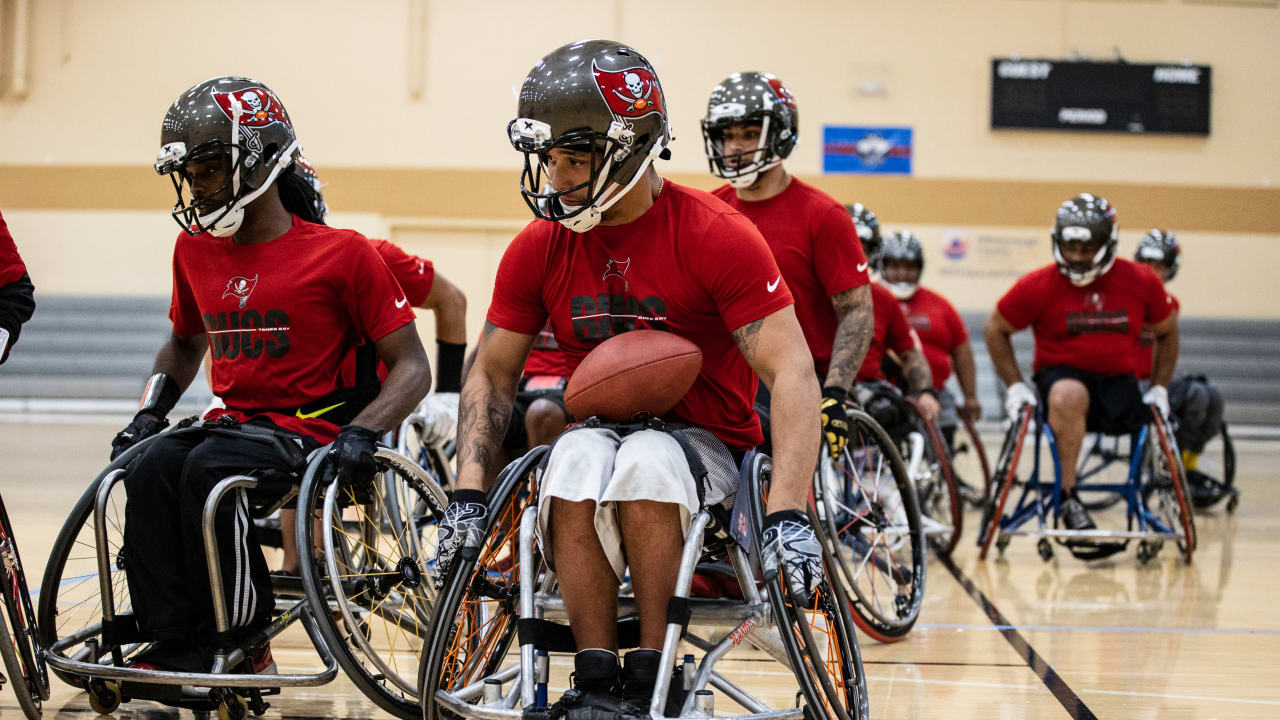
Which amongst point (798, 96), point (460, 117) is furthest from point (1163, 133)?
point (460, 117)

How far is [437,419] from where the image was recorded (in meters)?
3.79

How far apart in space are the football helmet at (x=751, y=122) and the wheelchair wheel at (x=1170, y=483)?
2126 mm

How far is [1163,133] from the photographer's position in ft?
36.2

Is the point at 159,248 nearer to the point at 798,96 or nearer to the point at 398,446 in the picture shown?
the point at 798,96

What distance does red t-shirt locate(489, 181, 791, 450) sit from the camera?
2.35 m

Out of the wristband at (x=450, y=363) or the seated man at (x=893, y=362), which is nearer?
the wristband at (x=450, y=363)

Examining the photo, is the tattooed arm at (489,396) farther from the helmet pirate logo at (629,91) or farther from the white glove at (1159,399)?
the white glove at (1159,399)

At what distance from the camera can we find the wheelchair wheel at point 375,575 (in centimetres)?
245

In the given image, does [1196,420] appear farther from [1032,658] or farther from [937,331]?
[1032,658]

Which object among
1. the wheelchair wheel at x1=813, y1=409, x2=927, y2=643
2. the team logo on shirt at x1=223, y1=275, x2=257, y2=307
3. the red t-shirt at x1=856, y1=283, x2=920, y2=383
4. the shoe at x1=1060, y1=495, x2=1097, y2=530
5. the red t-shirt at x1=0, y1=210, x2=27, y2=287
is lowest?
the shoe at x1=1060, y1=495, x2=1097, y2=530

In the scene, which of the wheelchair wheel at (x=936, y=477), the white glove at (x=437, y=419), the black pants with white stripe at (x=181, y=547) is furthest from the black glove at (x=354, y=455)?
the wheelchair wheel at (x=936, y=477)

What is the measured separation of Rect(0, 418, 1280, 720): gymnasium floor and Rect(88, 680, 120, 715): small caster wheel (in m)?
0.12

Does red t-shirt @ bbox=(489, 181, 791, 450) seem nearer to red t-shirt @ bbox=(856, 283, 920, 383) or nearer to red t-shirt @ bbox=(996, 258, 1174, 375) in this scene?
red t-shirt @ bbox=(856, 283, 920, 383)

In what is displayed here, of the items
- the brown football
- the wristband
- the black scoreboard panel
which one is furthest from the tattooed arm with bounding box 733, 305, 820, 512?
the black scoreboard panel
